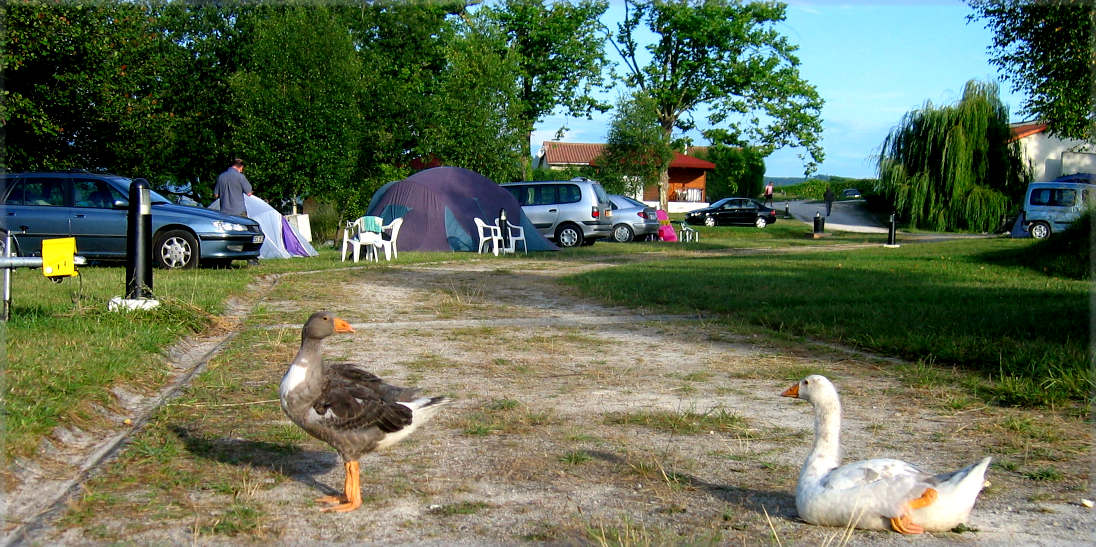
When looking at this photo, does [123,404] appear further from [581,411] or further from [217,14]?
[217,14]

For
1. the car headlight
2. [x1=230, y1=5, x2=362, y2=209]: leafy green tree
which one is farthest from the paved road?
the car headlight

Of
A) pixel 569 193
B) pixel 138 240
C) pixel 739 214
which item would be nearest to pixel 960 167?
pixel 739 214

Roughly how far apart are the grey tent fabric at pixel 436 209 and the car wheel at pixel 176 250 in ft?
26.0

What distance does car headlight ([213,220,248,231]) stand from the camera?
1386 cm

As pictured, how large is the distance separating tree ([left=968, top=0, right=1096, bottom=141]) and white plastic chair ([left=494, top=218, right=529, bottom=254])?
36.8 feet

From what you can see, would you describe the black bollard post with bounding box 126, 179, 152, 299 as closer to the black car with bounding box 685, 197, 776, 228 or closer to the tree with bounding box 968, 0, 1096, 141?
the tree with bounding box 968, 0, 1096, 141

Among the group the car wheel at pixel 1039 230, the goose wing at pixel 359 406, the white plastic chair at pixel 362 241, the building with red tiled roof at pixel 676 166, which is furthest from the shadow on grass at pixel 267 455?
the building with red tiled roof at pixel 676 166

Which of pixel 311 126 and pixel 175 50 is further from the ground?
pixel 175 50

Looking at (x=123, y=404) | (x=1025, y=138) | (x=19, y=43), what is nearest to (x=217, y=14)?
(x=19, y=43)

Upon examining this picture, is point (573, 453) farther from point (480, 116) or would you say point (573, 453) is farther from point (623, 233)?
point (480, 116)

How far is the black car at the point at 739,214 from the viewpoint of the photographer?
43.8 metres

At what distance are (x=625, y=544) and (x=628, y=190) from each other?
133ft

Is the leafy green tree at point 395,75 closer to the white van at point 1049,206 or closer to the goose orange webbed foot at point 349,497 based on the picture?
the white van at point 1049,206

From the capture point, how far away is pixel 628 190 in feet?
142
